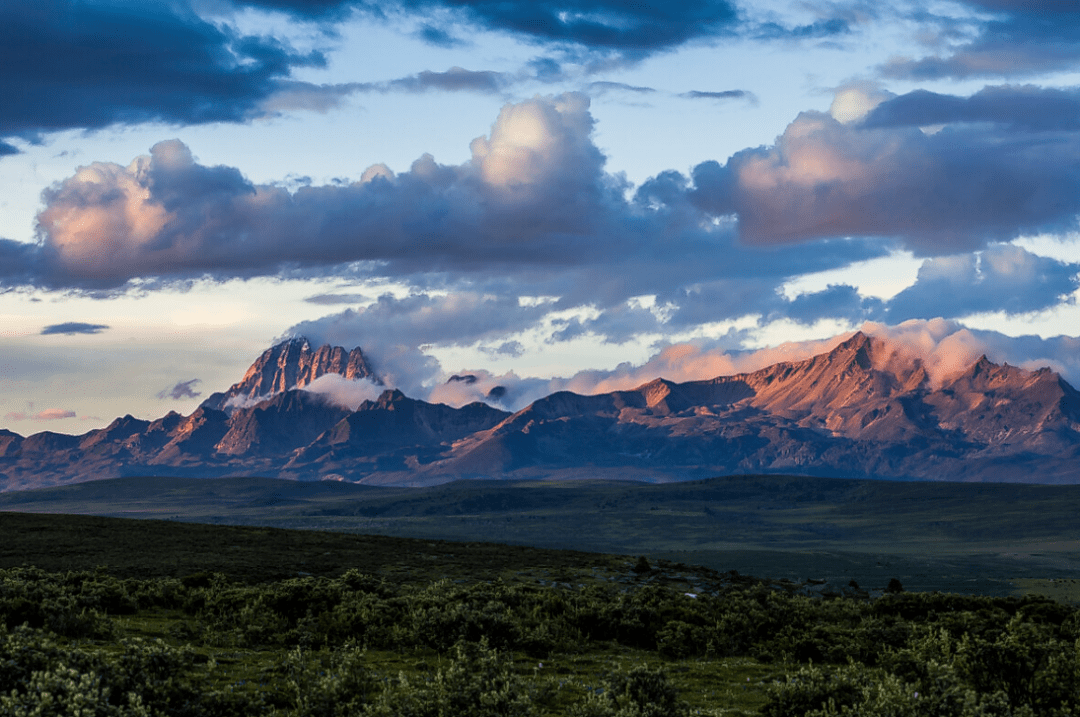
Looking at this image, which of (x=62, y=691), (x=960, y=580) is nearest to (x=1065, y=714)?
(x=62, y=691)

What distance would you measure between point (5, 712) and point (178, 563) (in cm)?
4422

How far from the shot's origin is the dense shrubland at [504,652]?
20797 millimetres

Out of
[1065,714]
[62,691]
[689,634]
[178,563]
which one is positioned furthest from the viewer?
[178,563]

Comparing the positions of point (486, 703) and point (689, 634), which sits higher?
point (486, 703)

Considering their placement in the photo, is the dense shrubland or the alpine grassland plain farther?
the alpine grassland plain

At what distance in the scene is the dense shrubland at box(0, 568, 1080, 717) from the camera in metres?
20.8

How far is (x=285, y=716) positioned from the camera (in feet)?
78.7

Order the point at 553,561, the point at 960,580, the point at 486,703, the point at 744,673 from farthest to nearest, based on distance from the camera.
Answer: the point at 960,580 → the point at 553,561 → the point at 744,673 → the point at 486,703

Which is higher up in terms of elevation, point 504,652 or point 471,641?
point 504,652

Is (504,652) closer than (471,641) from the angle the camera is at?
Yes

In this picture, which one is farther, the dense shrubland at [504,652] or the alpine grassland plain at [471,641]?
the alpine grassland plain at [471,641]

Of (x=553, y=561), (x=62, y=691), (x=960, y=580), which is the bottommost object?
(x=960, y=580)

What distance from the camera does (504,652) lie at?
106 ft

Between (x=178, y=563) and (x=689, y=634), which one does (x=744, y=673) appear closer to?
(x=689, y=634)
